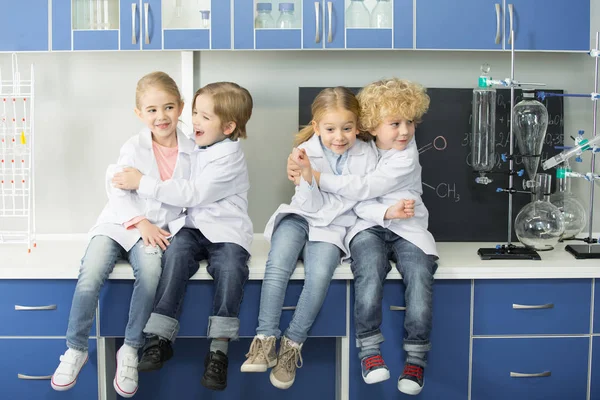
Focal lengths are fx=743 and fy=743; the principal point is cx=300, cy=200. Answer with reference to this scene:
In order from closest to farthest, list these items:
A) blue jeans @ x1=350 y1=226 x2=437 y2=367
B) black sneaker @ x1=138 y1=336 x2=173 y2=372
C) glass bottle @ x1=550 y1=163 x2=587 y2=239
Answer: black sneaker @ x1=138 y1=336 x2=173 y2=372 < blue jeans @ x1=350 y1=226 x2=437 y2=367 < glass bottle @ x1=550 y1=163 x2=587 y2=239

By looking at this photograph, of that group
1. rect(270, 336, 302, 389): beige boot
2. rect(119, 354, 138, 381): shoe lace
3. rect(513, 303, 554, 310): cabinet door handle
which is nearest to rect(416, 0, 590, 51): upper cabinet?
rect(513, 303, 554, 310): cabinet door handle

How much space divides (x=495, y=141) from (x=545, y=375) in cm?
98

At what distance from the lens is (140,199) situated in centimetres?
262

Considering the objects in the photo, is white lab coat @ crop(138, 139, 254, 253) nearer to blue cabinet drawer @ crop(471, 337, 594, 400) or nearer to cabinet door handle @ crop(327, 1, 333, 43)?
cabinet door handle @ crop(327, 1, 333, 43)

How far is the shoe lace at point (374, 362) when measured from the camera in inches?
92.0

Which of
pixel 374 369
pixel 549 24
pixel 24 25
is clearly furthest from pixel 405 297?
pixel 24 25

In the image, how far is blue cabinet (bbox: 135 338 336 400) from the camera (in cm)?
277

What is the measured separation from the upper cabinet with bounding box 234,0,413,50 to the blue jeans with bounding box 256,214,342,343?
0.79 m

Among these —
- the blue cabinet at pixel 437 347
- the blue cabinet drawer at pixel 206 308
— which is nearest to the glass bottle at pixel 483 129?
the blue cabinet at pixel 437 347

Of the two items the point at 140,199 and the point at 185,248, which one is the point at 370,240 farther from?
the point at 140,199

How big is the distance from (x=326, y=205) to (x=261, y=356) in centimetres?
59

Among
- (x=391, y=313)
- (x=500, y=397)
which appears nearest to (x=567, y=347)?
(x=500, y=397)

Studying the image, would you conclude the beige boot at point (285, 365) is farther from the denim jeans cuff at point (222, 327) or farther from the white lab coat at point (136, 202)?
the white lab coat at point (136, 202)

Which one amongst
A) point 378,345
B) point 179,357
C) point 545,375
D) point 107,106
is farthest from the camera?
point 107,106
